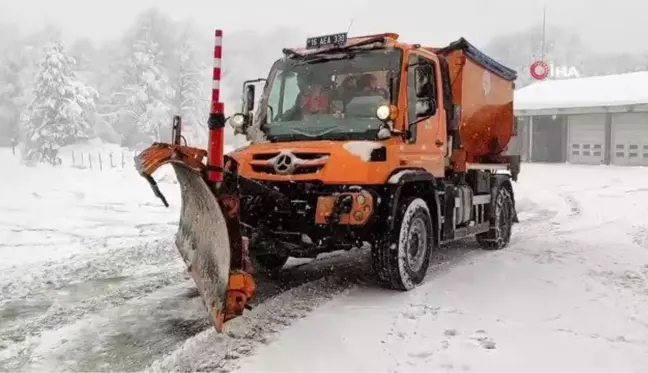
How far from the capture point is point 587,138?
3131 cm

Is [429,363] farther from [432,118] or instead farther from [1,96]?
[1,96]

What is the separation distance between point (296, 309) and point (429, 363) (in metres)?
1.67

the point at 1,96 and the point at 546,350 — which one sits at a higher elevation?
the point at 1,96

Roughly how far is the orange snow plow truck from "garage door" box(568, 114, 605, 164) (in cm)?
2541

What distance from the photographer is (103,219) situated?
37.9 ft

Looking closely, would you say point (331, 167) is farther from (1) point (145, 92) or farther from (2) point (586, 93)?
(1) point (145, 92)

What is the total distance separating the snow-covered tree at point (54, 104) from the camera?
42.3m

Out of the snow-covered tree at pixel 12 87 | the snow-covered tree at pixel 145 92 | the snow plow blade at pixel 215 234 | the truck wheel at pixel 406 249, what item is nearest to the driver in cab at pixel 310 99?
the truck wheel at pixel 406 249

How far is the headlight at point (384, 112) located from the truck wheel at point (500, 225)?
3.67 meters

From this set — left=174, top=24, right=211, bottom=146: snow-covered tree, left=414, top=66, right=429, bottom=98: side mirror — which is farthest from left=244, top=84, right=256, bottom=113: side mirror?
left=174, top=24, right=211, bottom=146: snow-covered tree

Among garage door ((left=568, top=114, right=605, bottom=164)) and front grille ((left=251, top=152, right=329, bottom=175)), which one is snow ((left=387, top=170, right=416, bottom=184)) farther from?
garage door ((left=568, top=114, right=605, bottom=164))

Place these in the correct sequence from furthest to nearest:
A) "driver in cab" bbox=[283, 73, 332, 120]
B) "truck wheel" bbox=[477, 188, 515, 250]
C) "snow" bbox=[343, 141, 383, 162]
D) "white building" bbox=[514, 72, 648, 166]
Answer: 1. "white building" bbox=[514, 72, 648, 166]
2. "truck wheel" bbox=[477, 188, 515, 250]
3. "driver in cab" bbox=[283, 73, 332, 120]
4. "snow" bbox=[343, 141, 383, 162]

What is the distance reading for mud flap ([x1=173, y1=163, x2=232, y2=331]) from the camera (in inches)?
176

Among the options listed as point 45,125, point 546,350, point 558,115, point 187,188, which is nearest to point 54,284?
point 187,188
